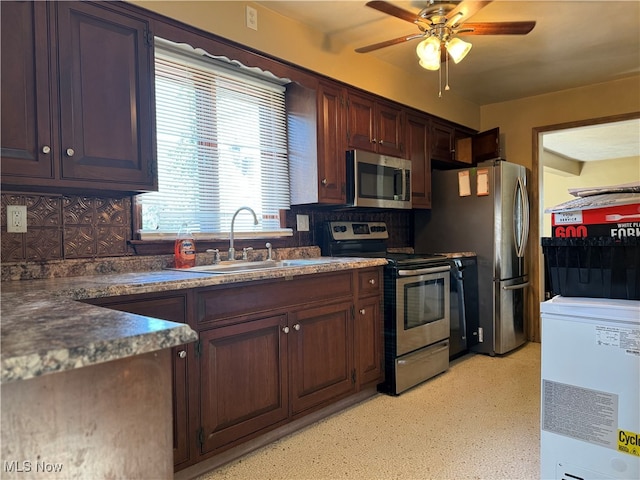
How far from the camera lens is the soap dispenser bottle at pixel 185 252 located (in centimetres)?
232

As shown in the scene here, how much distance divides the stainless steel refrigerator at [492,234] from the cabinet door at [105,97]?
2.81m

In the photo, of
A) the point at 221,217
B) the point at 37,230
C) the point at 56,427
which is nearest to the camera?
the point at 56,427

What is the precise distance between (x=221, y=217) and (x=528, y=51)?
8.74ft

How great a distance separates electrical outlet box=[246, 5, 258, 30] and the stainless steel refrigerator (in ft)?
7.42

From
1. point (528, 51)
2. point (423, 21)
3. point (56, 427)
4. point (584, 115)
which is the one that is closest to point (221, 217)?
point (423, 21)

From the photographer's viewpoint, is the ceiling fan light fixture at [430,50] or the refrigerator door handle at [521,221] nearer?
the ceiling fan light fixture at [430,50]

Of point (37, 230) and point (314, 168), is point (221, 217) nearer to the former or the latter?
point (314, 168)

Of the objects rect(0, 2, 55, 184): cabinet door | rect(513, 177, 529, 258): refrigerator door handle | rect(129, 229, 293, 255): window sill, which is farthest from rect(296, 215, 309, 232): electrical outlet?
rect(513, 177, 529, 258): refrigerator door handle

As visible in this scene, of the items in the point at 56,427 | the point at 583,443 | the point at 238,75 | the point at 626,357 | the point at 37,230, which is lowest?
the point at 583,443

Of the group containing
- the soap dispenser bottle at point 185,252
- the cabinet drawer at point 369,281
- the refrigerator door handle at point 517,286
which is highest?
the soap dispenser bottle at point 185,252

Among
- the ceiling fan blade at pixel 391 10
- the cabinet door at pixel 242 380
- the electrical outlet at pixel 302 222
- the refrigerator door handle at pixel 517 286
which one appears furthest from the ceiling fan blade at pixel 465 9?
the refrigerator door handle at pixel 517 286

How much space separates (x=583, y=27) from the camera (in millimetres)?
2871

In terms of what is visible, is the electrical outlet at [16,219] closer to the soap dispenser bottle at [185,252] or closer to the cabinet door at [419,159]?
the soap dispenser bottle at [185,252]

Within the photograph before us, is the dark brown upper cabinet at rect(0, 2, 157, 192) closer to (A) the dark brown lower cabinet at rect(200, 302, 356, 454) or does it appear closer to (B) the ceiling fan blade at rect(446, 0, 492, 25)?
(A) the dark brown lower cabinet at rect(200, 302, 356, 454)
